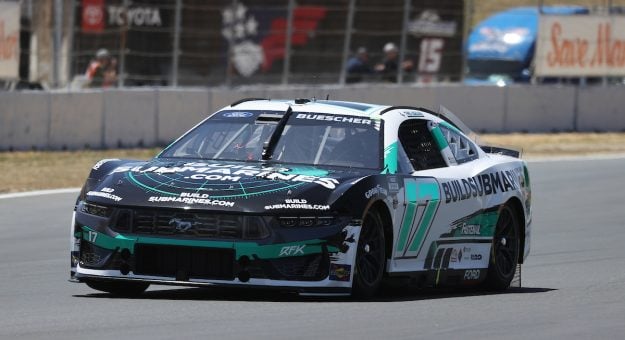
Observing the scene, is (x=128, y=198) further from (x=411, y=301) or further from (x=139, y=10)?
(x=139, y=10)

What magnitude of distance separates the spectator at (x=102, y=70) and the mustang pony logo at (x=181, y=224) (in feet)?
48.1

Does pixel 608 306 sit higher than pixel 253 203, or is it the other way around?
pixel 253 203

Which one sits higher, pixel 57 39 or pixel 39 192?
pixel 57 39

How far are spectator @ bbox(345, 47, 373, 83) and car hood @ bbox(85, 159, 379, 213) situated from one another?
17266 mm

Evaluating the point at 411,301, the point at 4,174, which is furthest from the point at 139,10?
the point at 411,301

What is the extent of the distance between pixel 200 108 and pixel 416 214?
47.2ft

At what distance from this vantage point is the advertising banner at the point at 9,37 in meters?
21.7

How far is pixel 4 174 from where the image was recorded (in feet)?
63.3

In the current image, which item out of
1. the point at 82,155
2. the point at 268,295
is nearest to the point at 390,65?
the point at 82,155

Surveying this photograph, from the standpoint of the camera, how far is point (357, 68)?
26250mm

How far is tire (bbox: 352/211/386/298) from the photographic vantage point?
28.3 feet

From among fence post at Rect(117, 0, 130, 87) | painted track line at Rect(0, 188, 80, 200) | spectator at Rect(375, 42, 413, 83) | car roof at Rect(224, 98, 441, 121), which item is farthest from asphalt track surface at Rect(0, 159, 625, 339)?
spectator at Rect(375, 42, 413, 83)

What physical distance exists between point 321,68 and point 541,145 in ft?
13.0

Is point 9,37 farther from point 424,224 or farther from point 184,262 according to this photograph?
point 184,262
